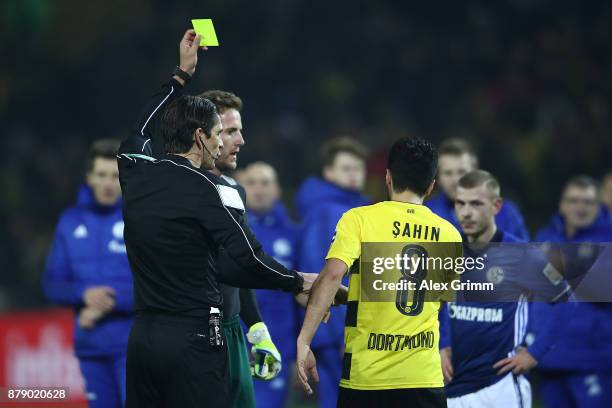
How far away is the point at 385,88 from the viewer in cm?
1509

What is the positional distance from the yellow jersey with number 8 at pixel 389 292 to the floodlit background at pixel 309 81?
29.5 ft

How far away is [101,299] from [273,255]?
1.76m

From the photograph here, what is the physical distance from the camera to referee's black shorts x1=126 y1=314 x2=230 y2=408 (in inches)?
163

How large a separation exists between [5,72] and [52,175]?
193 centimetres

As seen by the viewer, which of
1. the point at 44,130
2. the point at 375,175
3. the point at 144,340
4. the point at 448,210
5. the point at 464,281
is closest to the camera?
the point at 144,340

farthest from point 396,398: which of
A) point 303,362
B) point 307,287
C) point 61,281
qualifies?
point 61,281

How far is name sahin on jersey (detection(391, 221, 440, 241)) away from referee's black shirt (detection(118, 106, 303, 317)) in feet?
1.76

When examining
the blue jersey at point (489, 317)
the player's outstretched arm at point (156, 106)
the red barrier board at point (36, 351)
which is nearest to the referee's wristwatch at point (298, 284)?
the player's outstretched arm at point (156, 106)

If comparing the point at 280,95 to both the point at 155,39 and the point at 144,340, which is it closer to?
the point at 155,39

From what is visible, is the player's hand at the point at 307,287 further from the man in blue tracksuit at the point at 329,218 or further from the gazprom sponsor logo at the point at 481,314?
the man in blue tracksuit at the point at 329,218

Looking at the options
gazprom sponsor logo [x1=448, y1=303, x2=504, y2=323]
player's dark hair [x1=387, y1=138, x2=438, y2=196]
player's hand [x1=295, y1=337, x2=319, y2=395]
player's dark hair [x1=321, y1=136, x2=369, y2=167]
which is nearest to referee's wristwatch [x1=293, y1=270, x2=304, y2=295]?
player's hand [x1=295, y1=337, x2=319, y2=395]

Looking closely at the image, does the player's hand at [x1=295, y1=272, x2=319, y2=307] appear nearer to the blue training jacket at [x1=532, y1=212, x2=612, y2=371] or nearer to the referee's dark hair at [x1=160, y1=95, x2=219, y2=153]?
the referee's dark hair at [x1=160, y1=95, x2=219, y2=153]

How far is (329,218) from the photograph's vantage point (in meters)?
7.89

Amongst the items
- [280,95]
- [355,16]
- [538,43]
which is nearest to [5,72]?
[280,95]
